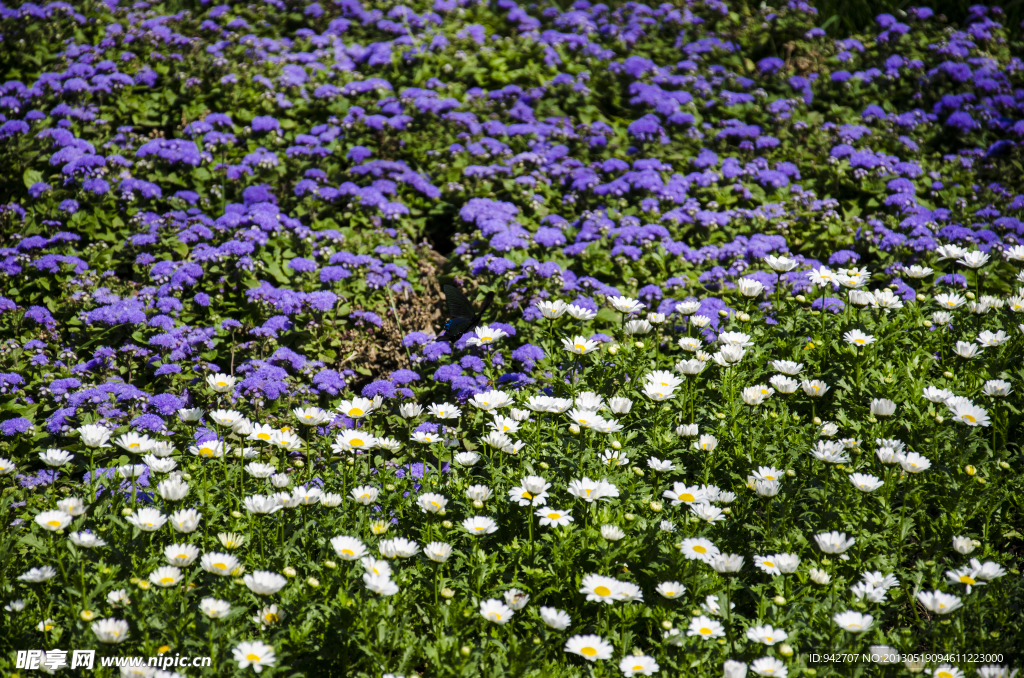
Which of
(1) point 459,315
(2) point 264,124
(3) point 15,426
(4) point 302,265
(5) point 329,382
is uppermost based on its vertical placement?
(2) point 264,124

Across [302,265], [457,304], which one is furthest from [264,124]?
[457,304]

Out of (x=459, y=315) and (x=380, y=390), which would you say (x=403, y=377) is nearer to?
(x=380, y=390)

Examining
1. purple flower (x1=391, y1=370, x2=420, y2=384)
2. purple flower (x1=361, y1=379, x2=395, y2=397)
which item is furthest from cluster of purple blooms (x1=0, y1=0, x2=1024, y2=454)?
purple flower (x1=391, y1=370, x2=420, y2=384)

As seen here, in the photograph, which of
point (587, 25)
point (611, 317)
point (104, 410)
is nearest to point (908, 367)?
point (611, 317)

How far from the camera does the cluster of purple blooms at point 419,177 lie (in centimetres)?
435

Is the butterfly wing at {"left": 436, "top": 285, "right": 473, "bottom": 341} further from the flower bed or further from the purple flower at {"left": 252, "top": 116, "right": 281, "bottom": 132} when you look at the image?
the purple flower at {"left": 252, "top": 116, "right": 281, "bottom": 132}

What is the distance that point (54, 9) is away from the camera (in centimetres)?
661

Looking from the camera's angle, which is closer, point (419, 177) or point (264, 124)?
point (419, 177)

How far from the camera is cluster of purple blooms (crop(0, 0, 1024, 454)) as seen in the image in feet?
14.3

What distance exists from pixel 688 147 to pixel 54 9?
5999mm

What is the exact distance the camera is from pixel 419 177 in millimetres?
5617

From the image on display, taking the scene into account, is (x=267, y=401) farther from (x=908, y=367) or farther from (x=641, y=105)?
(x=641, y=105)

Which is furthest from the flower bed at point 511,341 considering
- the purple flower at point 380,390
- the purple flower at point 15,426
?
the purple flower at point 380,390

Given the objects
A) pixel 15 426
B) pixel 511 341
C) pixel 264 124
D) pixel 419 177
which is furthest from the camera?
pixel 264 124
